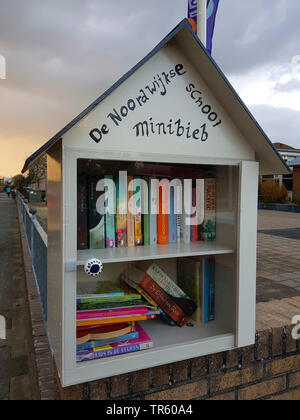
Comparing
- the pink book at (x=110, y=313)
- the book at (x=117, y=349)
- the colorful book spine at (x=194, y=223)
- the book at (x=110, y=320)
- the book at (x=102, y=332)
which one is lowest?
the book at (x=117, y=349)

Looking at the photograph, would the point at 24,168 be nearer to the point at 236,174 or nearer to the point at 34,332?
the point at 236,174


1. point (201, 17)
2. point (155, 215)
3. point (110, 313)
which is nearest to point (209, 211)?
point (155, 215)

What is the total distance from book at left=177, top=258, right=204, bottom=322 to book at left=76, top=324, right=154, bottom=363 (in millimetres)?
424

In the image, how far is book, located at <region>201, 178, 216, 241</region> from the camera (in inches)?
76.3

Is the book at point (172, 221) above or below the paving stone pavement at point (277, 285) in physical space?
above

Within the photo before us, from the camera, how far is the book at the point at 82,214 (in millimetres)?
1569

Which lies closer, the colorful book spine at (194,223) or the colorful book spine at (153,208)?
the colorful book spine at (153,208)

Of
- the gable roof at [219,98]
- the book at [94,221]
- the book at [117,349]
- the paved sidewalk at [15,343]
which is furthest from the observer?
the paved sidewalk at [15,343]

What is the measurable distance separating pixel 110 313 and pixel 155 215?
0.56m

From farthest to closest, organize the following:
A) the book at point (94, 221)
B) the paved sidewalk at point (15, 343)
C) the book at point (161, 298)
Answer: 1. the paved sidewalk at point (15, 343)
2. the book at point (161, 298)
3. the book at point (94, 221)


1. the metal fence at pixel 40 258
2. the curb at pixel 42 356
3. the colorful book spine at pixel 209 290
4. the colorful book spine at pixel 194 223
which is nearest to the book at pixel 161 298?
the colorful book spine at pixel 209 290

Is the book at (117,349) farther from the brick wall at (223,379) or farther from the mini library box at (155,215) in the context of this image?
the brick wall at (223,379)

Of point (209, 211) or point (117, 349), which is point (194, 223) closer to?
point (209, 211)
